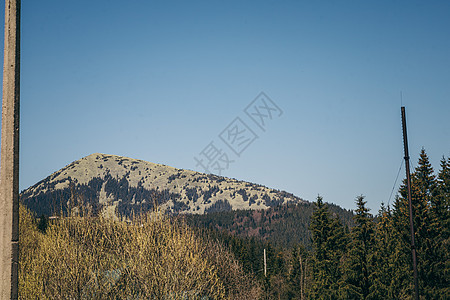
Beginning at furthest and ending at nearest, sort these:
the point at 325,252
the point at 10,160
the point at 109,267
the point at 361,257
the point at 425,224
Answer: the point at 325,252 < the point at 361,257 < the point at 425,224 < the point at 109,267 < the point at 10,160

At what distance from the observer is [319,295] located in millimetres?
66500

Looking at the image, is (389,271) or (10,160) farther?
(389,271)

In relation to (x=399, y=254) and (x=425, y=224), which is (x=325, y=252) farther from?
(x=425, y=224)

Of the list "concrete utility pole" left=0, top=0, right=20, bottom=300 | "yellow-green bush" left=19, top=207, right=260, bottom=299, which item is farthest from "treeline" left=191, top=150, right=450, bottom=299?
"concrete utility pole" left=0, top=0, right=20, bottom=300

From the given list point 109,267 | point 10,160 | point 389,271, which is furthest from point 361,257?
point 10,160

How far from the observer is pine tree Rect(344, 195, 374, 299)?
2297 inches

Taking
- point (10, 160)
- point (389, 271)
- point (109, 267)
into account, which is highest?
point (10, 160)

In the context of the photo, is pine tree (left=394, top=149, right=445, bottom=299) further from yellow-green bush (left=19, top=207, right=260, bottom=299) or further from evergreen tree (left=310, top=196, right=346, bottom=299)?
yellow-green bush (left=19, top=207, right=260, bottom=299)

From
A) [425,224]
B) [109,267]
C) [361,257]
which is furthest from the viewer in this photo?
[361,257]

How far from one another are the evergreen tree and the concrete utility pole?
2557 inches

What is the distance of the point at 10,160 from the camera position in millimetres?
5539

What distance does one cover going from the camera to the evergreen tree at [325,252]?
67188 mm

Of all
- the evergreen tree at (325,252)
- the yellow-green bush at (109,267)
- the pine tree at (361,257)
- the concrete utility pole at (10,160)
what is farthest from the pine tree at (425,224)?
the concrete utility pole at (10,160)

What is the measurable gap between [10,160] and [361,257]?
191ft
